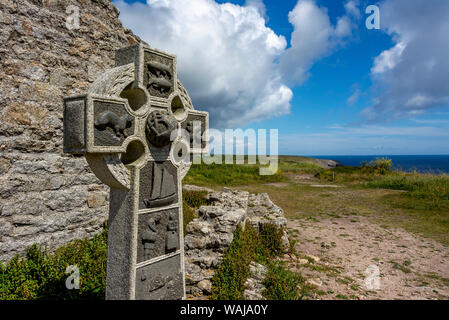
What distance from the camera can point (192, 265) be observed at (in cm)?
443

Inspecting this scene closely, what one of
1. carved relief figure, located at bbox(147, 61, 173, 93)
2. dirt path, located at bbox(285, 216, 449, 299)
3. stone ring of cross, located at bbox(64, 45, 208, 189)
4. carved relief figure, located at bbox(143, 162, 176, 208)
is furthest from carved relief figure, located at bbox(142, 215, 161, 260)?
dirt path, located at bbox(285, 216, 449, 299)

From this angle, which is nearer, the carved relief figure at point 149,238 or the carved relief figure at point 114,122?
the carved relief figure at point 114,122

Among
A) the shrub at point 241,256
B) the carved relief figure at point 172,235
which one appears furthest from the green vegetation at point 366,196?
the carved relief figure at point 172,235

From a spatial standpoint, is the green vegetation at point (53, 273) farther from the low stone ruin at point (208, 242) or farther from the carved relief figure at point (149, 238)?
the carved relief figure at point (149, 238)

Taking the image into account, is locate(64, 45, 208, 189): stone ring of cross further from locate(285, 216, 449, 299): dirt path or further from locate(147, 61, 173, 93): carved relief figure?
locate(285, 216, 449, 299): dirt path

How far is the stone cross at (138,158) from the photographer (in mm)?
2391

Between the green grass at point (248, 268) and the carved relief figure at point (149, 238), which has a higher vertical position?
the carved relief figure at point (149, 238)

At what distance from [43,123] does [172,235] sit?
11.2 ft

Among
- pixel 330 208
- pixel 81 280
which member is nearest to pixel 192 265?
pixel 81 280

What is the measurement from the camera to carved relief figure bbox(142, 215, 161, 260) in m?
2.73

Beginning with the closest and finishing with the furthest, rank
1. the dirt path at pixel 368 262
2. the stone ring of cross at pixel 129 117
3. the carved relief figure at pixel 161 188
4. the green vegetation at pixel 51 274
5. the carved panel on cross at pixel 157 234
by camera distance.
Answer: the stone ring of cross at pixel 129 117 → the carved panel on cross at pixel 157 234 → the carved relief figure at pixel 161 188 → the green vegetation at pixel 51 274 → the dirt path at pixel 368 262

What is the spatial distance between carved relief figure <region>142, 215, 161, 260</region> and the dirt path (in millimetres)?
2897

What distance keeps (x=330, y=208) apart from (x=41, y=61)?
10521 mm
